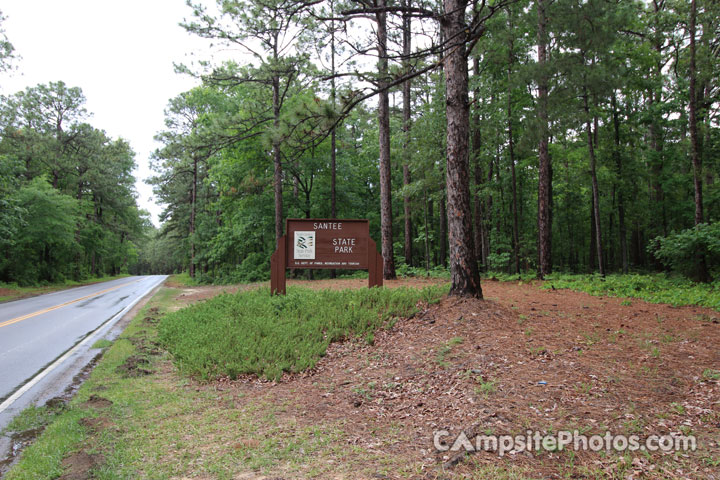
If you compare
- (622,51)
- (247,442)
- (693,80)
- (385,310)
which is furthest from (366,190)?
(247,442)

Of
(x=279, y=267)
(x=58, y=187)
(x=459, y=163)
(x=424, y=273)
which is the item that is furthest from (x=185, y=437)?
(x=58, y=187)

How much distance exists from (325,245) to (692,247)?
11534 millimetres

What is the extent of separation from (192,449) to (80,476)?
88 centimetres

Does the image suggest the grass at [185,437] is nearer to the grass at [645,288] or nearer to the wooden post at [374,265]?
the wooden post at [374,265]

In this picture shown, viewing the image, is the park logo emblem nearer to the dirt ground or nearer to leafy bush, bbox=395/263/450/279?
the dirt ground

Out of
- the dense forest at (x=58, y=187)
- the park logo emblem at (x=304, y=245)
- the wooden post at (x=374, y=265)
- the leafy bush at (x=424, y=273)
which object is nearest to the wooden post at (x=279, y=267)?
the park logo emblem at (x=304, y=245)

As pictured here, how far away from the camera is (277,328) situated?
24.0 ft

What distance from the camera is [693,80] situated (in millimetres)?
12453

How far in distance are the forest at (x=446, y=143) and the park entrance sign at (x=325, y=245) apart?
2.03 metres

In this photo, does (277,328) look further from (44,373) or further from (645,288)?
(645,288)

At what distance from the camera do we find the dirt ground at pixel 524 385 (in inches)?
123

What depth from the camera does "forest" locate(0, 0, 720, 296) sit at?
843 centimetres

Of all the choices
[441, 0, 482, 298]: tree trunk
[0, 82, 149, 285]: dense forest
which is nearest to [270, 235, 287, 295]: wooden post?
[441, 0, 482, 298]: tree trunk

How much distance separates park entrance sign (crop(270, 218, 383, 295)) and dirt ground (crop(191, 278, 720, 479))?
303 cm
